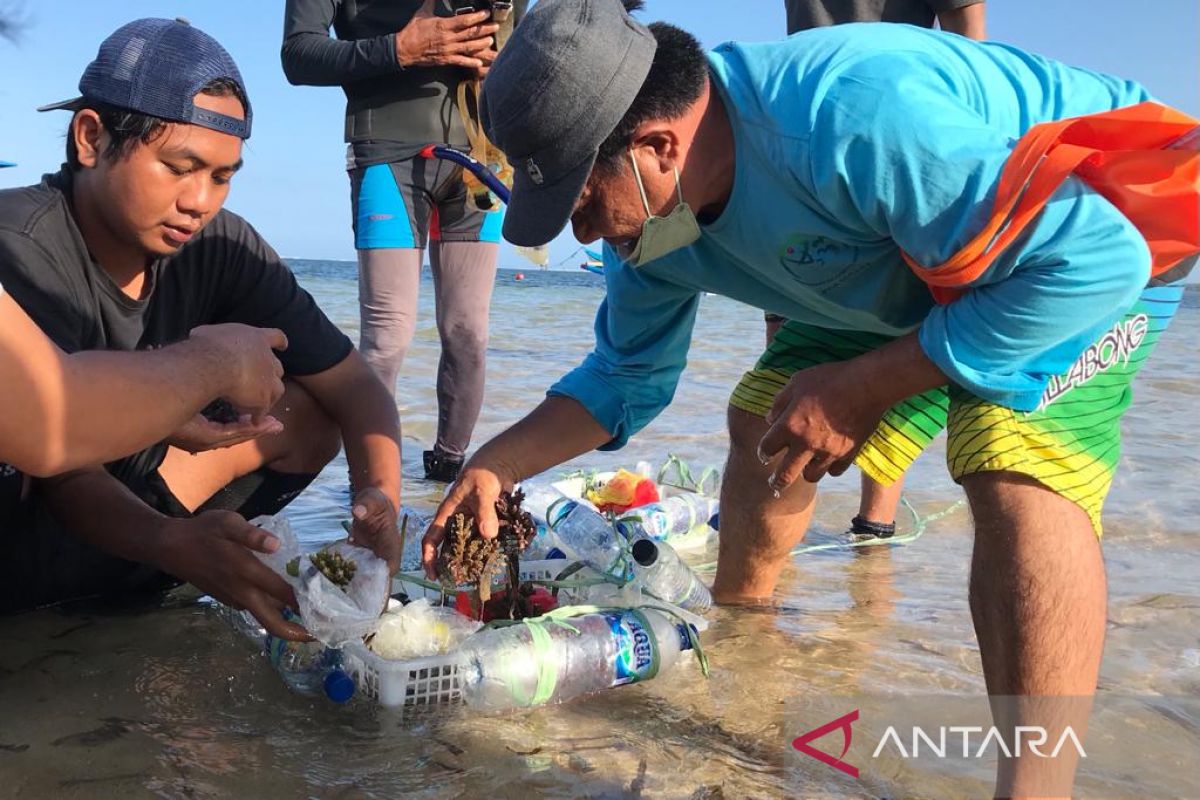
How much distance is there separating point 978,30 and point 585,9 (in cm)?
240

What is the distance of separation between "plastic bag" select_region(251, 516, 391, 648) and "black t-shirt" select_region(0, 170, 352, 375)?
2.42 ft

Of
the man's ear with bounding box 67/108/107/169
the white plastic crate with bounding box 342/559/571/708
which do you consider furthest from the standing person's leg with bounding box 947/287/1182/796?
the man's ear with bounding box 67/108/107/169

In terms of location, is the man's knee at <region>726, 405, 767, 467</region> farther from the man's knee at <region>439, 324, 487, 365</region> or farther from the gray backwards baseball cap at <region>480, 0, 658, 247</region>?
the man's knee at <region>439, 324, 487, 365</region>

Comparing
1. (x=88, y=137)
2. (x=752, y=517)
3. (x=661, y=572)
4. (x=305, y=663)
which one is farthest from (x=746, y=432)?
(x=88, y=137)

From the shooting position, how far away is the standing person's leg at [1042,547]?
6.45 feet

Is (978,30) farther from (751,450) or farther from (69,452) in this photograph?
(69,452)

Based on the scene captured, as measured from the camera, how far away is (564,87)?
7.27 ft

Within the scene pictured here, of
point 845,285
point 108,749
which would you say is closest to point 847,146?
point 845,285

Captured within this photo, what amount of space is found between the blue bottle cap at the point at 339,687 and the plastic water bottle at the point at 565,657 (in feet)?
0.88

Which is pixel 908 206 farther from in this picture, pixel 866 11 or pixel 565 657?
pixel 866 11

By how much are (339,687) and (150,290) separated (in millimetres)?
1245

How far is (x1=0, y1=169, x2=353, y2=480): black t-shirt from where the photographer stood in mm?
2584

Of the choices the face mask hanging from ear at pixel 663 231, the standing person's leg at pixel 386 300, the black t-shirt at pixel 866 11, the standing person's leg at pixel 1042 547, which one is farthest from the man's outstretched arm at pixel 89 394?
the black t-shirt at pixel 866 11

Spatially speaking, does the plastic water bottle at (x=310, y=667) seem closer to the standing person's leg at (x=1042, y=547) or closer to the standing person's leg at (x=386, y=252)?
the standing person's leg at (x=1042, y=547)
